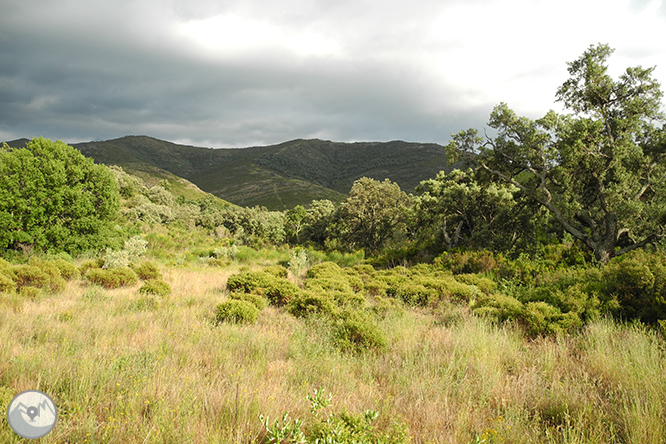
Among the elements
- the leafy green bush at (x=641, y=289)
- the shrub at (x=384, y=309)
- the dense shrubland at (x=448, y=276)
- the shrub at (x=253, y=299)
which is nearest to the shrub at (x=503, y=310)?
the dense shrubland at (x=448, y=276)

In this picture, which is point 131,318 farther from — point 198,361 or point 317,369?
point 317,369

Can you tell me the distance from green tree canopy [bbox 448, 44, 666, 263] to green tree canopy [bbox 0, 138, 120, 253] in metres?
18.4

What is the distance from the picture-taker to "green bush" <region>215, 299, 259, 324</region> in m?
6.29

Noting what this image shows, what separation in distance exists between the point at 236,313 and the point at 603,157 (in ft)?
49.3

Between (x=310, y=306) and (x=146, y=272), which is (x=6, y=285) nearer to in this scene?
(x=146, y=272)

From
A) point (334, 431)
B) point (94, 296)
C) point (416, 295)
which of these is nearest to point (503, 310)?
point (416, 295)

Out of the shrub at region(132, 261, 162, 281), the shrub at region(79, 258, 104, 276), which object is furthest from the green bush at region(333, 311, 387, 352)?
the shrub at region(79, 258, 104, 276)

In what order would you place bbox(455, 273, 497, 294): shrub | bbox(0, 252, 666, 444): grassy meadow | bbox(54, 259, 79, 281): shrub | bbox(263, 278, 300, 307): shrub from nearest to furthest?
bbox(0, 252, 666, 444): grassy meadow
bbox(263, 278, 300, 307): shrub
bbox(54, 259, 79, 281): shrub
bbox(455, 273, 497, 294): shrub

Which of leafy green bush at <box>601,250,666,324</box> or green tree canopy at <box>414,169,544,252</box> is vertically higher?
green tree canopy at <box>414,169,544,252</box>

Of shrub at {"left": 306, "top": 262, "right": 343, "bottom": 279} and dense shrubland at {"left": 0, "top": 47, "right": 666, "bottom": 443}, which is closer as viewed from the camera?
dense shrubland at {"left": 0, "top": 47, "right": 666, "bottom": 443}

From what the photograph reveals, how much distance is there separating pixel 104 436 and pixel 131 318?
3.81m

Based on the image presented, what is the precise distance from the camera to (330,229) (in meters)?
28.6

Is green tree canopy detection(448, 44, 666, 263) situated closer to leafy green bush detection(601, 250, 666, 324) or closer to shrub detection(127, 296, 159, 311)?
leafy green bush detection(601, 250, 666, 324)

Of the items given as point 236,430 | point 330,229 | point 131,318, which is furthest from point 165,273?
point 330,229
